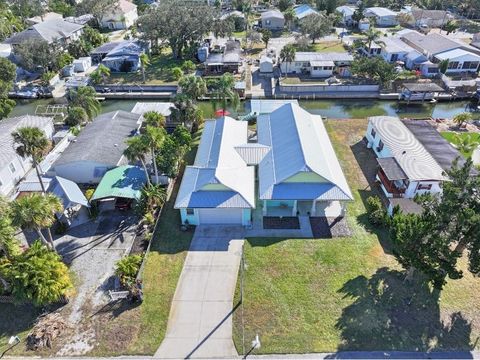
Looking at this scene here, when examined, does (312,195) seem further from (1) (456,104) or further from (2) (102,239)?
(1) (456,104)

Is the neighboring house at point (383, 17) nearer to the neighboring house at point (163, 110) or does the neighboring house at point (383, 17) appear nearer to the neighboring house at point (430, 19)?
the neighboring house at point (430, 19)

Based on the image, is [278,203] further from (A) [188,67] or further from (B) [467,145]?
(A) [188,67]

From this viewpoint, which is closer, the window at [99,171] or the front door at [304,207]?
the front door at [304,207]

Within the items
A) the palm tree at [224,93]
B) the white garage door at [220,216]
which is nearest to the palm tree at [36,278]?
the white garage door at [220,216]

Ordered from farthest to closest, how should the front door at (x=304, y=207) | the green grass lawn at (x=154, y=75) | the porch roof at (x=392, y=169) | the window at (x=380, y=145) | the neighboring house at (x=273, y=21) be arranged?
the neighboring house at (x=273, y=21), the green grass lawn at (x=154, y=75), the window at (x=380, y=145), the porch roof at (x=392, y=169), the front door at (x=304, y=207)

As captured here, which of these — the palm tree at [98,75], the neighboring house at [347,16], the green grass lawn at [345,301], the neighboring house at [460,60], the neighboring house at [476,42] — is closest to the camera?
the green grass lawn at [345,301]

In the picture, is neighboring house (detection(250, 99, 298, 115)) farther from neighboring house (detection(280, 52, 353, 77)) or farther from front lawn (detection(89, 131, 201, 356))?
front lawn (detection(89, 131, 201, 356))

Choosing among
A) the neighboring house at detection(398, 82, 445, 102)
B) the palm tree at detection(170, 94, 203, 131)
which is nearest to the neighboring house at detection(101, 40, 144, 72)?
the palm tree at detection(170, 94, 203, 131)
